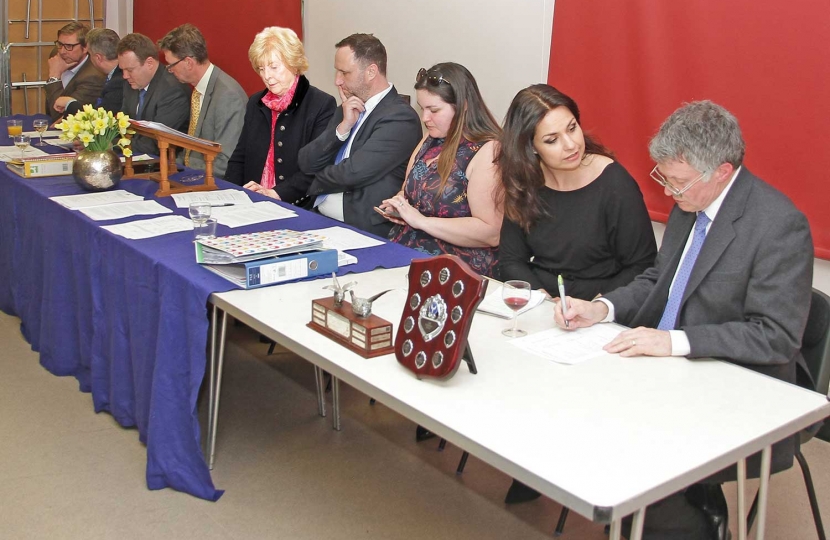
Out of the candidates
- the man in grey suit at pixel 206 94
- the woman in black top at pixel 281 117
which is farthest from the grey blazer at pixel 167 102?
the woman in black top at pixel 281 117

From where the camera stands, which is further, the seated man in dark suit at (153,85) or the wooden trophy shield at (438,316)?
the seated man in dark suit at (153,85)

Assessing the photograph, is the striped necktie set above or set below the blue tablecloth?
above

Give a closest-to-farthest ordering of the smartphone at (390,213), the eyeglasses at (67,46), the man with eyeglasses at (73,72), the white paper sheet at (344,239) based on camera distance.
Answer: the white paper sheet at (344,239)
the smartphone at (390,213)
the man with eyeglasses at (73,72)
the eyeglasses at (67,46)

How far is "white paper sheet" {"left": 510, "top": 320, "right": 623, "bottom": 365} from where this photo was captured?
6.38 ft

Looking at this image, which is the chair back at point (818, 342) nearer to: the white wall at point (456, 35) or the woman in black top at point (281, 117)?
the white wall at point (456, 35)

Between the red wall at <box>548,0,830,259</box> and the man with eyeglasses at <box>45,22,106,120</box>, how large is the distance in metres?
3.66

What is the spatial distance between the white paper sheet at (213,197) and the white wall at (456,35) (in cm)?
133

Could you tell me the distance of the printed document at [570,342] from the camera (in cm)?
194

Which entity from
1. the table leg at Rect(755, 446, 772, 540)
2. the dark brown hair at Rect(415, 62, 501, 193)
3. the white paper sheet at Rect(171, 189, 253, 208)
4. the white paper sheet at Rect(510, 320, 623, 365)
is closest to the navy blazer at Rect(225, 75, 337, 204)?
the white paper sheet at Rect(171, 189, 253, 208)

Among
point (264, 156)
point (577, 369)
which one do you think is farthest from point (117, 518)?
point (264, 156)

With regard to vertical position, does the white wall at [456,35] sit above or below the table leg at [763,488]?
above

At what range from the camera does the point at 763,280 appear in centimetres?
195

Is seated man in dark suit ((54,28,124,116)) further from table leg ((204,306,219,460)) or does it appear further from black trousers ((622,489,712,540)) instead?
black trousers ((622,489,712,540))

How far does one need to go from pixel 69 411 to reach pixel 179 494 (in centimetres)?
79
